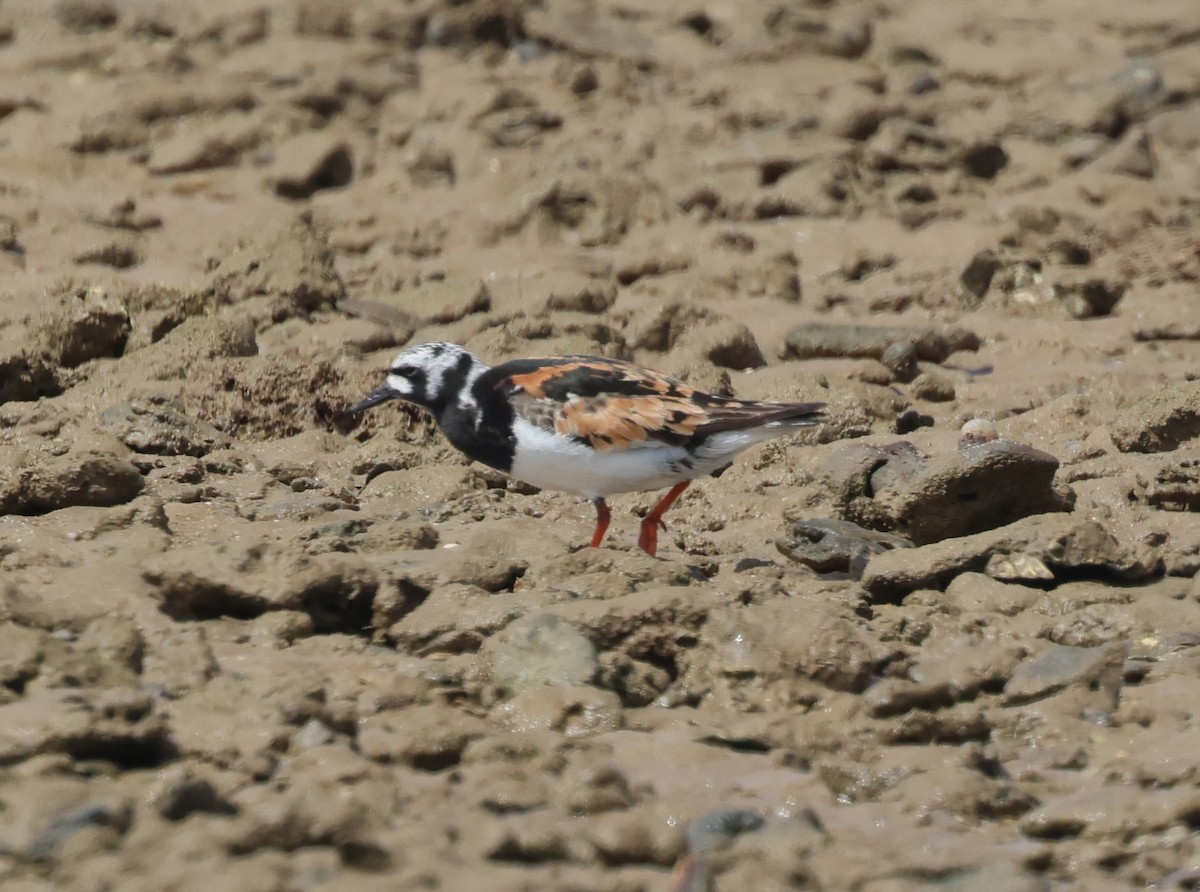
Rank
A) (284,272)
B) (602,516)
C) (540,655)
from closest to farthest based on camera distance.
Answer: (540,655) → (602,516) → (284,272)

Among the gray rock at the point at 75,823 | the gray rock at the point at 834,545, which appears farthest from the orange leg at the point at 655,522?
the gray rock at the point at 75,823

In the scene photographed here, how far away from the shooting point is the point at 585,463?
248 inches

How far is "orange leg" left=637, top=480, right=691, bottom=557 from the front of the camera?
6.31 m

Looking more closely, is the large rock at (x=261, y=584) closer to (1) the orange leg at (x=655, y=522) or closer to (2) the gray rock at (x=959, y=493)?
(1) the orange leg at (x=655, y=522)

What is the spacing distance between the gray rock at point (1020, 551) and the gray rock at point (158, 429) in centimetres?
284

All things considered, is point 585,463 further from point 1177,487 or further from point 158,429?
point 1177,487

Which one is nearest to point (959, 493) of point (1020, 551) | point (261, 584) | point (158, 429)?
point (1020, 551)

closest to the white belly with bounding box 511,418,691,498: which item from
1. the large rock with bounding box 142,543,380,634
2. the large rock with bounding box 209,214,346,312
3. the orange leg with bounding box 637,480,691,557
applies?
the orange leg with bounding box 637,480,691,557

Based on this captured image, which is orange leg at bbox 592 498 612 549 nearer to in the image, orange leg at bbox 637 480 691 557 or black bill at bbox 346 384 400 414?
orange leg at bbox 637 480 691 557

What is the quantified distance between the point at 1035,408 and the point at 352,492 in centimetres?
310

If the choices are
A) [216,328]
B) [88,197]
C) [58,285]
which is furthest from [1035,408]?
[88,197]

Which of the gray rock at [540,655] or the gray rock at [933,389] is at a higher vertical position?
the gray rock at [540,655]

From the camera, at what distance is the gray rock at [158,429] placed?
22.6ft

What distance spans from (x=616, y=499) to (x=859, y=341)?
1.73 m
